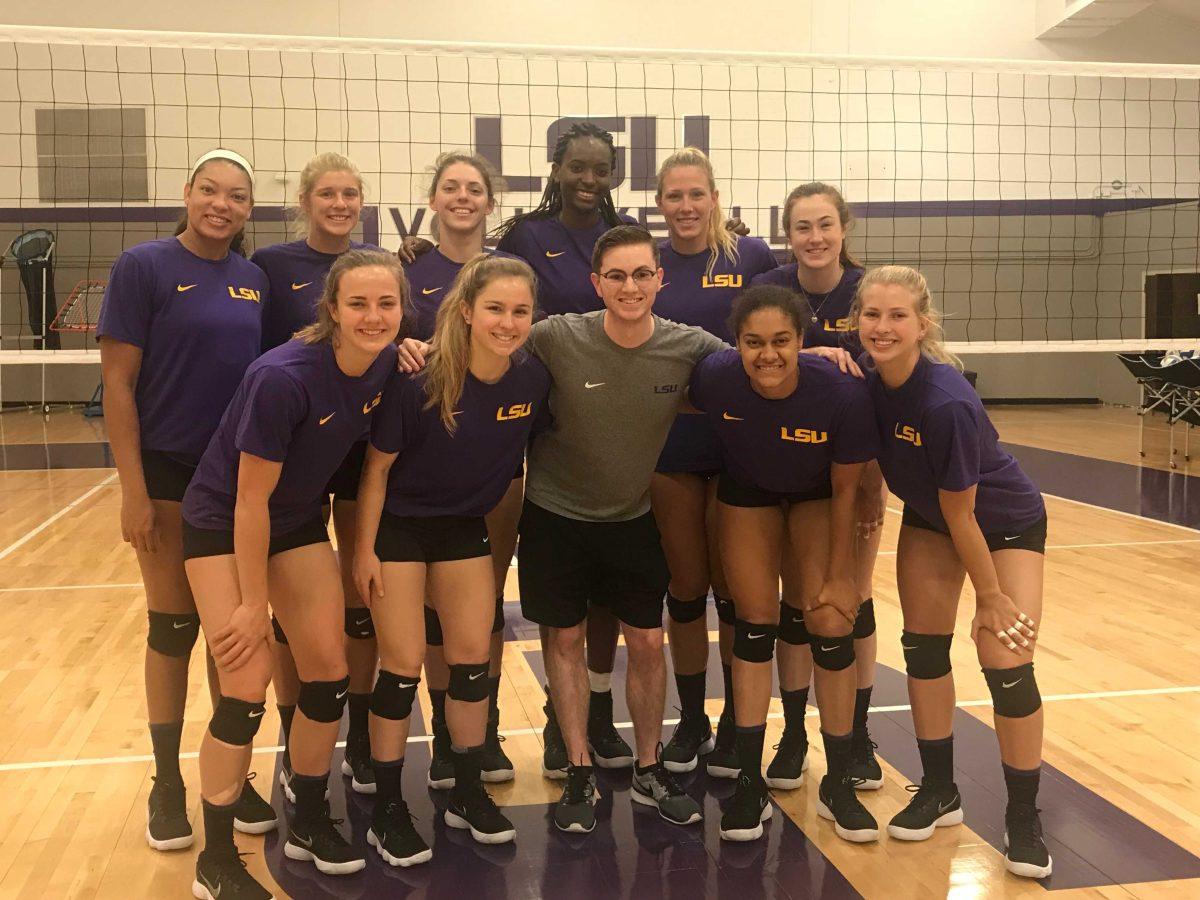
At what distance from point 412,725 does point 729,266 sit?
197 centimetres

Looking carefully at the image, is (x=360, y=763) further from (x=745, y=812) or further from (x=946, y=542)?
(x=946, y=542)

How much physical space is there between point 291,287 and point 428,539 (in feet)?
2.90

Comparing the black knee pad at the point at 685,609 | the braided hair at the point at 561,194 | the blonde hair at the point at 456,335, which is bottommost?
the black knee pad at the point at 685,609

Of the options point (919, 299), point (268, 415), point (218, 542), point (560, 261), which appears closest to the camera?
point (268, 415)

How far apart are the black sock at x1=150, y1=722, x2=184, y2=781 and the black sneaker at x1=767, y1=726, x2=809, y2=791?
1746mm

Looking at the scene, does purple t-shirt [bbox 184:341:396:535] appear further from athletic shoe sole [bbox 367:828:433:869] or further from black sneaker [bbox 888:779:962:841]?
black sneaker [bbox 888:779:962:841]

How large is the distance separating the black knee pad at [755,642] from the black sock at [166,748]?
1602mm

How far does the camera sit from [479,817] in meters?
3.14

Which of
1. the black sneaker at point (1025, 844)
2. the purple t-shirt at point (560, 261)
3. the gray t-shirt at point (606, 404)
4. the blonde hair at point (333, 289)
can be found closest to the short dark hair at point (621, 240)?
the gray t-shirt at point (606, 404)

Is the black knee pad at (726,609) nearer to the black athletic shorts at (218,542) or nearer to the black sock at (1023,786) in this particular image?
the black sock at (1023,786)

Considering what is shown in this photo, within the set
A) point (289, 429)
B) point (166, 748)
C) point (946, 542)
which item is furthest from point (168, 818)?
point (946, 542)

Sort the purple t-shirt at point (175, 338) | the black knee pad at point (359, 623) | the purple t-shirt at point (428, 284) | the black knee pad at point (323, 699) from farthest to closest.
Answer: the purple t-shirt at point (428, 284) → the black knee pad at point (359, 623) → the purple t-shirt at point (175, 338) → the black knee pad at point (323, 699)

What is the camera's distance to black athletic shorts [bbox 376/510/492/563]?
3.03m

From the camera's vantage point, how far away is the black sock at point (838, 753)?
10.6 ft
